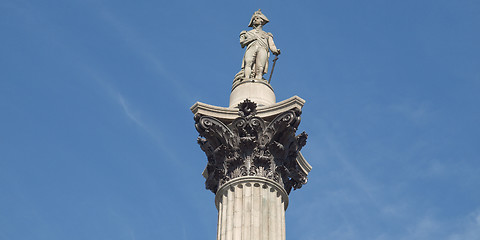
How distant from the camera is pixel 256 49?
3553 centimetres

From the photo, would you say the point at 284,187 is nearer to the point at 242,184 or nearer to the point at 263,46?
the point at 242,184

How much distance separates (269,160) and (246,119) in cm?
163

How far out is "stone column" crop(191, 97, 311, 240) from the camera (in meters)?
30.5

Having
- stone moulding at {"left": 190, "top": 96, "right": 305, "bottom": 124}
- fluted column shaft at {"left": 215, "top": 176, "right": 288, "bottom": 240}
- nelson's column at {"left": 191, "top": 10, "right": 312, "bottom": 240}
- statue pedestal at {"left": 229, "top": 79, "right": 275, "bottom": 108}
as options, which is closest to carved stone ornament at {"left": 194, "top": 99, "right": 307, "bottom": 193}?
nelson's column at {"left": 191, "top": 10, "right": 312, "bottom": 240}

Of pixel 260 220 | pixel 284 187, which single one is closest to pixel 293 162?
pixel 284 187

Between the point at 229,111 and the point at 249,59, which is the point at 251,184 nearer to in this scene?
the point at 229,111

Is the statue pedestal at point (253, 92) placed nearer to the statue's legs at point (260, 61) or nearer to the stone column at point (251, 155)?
the statue's legs at point (260, 61)

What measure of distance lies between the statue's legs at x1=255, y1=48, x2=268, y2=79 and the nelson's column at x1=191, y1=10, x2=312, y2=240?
5.90 feet

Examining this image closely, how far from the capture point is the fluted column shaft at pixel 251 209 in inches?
1161

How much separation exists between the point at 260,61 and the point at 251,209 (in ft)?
23.9

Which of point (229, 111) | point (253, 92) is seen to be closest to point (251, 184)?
point (229, 111)

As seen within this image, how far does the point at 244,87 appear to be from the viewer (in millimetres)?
34000

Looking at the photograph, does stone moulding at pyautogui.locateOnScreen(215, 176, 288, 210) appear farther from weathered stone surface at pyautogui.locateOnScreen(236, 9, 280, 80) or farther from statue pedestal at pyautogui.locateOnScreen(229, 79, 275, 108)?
weathered stone surface at pyautogui.locateOnScreen(236, 9, 280, 80)

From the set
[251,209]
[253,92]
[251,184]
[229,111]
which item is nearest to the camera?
[251,209]
